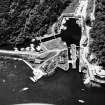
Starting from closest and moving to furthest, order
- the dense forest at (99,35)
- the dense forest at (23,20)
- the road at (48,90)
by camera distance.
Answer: the road at (48,90) < the dense forest at (99,35) < the dense forest at (23,20)

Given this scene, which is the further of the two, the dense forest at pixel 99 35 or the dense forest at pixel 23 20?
the dense forest at pixel 23 20

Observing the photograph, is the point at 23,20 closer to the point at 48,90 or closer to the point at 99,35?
the point at 99,35

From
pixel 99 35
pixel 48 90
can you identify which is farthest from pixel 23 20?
pixel 48 90

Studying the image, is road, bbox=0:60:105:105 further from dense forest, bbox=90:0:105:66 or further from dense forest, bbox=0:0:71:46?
dense forest, bbox=0:0:71:46

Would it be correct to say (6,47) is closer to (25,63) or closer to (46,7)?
(25,63)

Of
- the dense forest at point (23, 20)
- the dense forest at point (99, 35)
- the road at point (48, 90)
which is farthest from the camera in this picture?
the dense forest at point (23, 20)

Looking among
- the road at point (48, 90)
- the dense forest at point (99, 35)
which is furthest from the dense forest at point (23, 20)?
the dense forest at point (99, 35)

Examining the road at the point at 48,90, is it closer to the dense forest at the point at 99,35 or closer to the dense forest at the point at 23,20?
the dense forest at the point at 99,35

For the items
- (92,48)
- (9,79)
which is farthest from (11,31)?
(92,48)
